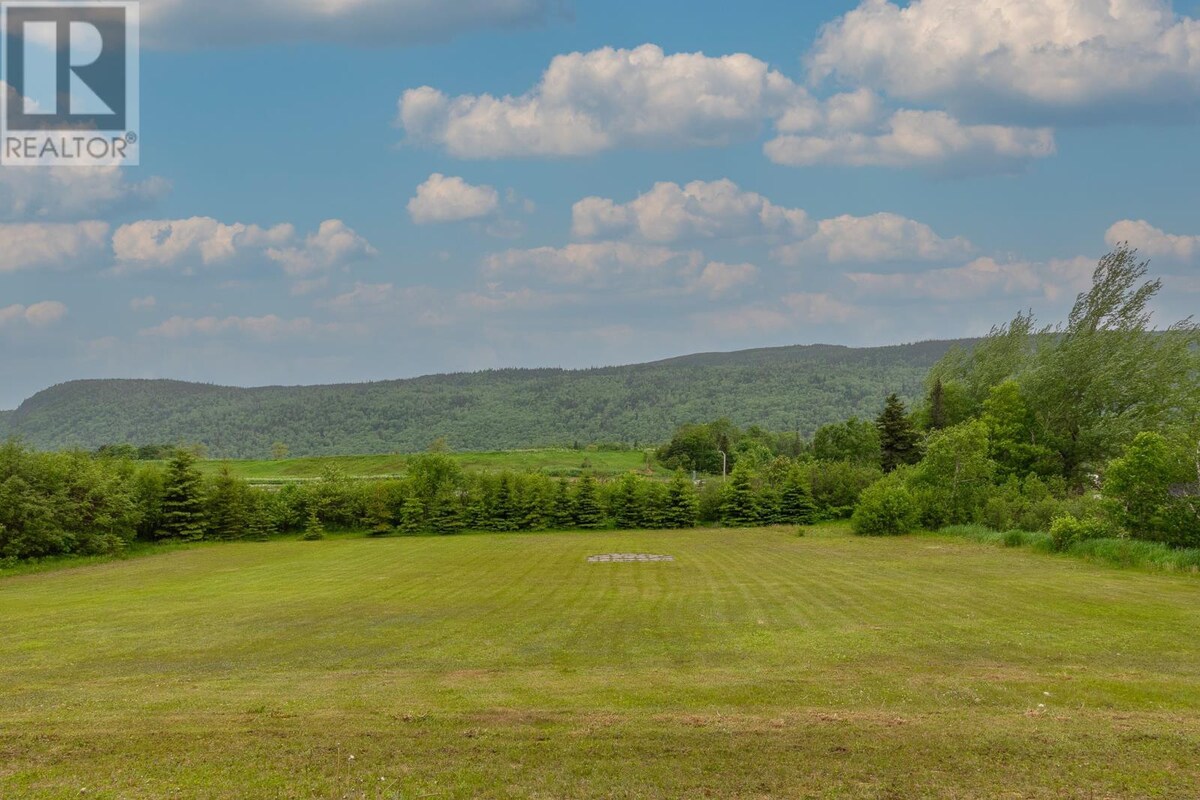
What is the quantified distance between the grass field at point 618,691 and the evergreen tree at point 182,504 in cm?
3988

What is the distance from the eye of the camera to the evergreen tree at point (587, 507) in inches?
3228

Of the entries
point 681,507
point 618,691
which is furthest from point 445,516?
point 618,691

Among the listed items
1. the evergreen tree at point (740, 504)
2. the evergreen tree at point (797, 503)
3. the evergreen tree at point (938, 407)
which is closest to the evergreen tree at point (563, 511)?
the evergreen tree at point (740, 504)

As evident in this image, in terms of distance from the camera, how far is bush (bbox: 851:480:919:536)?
207 feet

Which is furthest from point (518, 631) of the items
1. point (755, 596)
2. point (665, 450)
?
point (665, 450)

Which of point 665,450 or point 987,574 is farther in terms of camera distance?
point 665,450

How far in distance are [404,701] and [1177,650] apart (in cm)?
1678

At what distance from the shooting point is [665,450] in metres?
152

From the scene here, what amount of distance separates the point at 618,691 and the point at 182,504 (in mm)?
65651

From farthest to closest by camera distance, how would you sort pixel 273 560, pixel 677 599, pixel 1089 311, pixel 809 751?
pixel 1089 311, pixel 273 560, pixel 677 599, pixel 809 751

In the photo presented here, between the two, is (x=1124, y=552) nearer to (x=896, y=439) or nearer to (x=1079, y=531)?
(x=1079, y=531)

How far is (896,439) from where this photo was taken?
90625 mm

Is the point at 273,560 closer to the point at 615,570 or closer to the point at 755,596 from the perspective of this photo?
the point at 615,570

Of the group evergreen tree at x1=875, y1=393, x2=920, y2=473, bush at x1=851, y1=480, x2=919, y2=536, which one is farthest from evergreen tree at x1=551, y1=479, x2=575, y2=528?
evergreen tree at x1=875, y1=393, x2=920, y2=473
